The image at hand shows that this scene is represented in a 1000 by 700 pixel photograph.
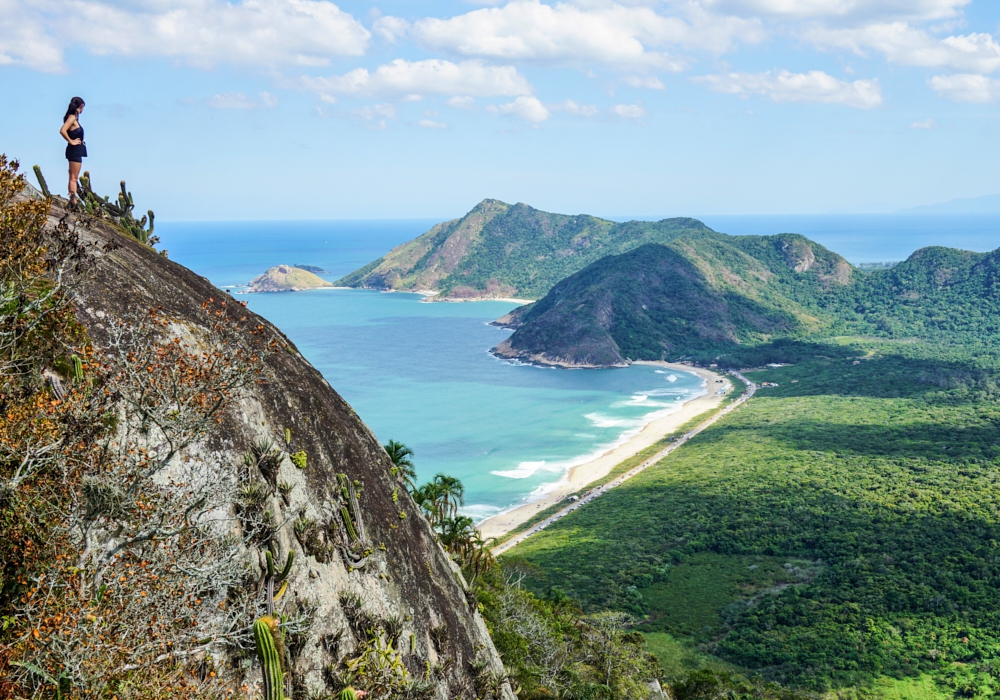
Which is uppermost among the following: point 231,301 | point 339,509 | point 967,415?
point 231,301

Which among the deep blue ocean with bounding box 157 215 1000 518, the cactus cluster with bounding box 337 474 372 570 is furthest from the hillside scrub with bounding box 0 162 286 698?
the deep blue ocean with bounding box 157 215 1000 518

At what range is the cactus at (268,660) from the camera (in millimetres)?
11242

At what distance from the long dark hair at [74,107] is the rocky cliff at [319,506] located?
Answer: 2139 mm

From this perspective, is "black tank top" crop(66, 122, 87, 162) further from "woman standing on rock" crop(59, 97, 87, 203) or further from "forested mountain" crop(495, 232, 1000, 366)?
"forested mountain" crop(495, 232, 1000, 366)

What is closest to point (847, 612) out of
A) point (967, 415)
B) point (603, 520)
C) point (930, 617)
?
point (930, 617)

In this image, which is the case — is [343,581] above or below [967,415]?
above

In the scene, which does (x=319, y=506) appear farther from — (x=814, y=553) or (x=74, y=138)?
(x=814, y=553)

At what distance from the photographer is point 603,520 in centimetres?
6969

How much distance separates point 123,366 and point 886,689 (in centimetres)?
4642

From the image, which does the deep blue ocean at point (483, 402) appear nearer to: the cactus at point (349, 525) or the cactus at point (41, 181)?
the cactus at point (349, 525)

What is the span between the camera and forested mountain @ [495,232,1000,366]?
530 ft

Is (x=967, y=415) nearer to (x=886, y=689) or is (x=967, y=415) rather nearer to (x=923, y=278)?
(x=886, y=689)

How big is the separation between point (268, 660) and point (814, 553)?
59.4 meters

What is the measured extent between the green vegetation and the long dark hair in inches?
1531
